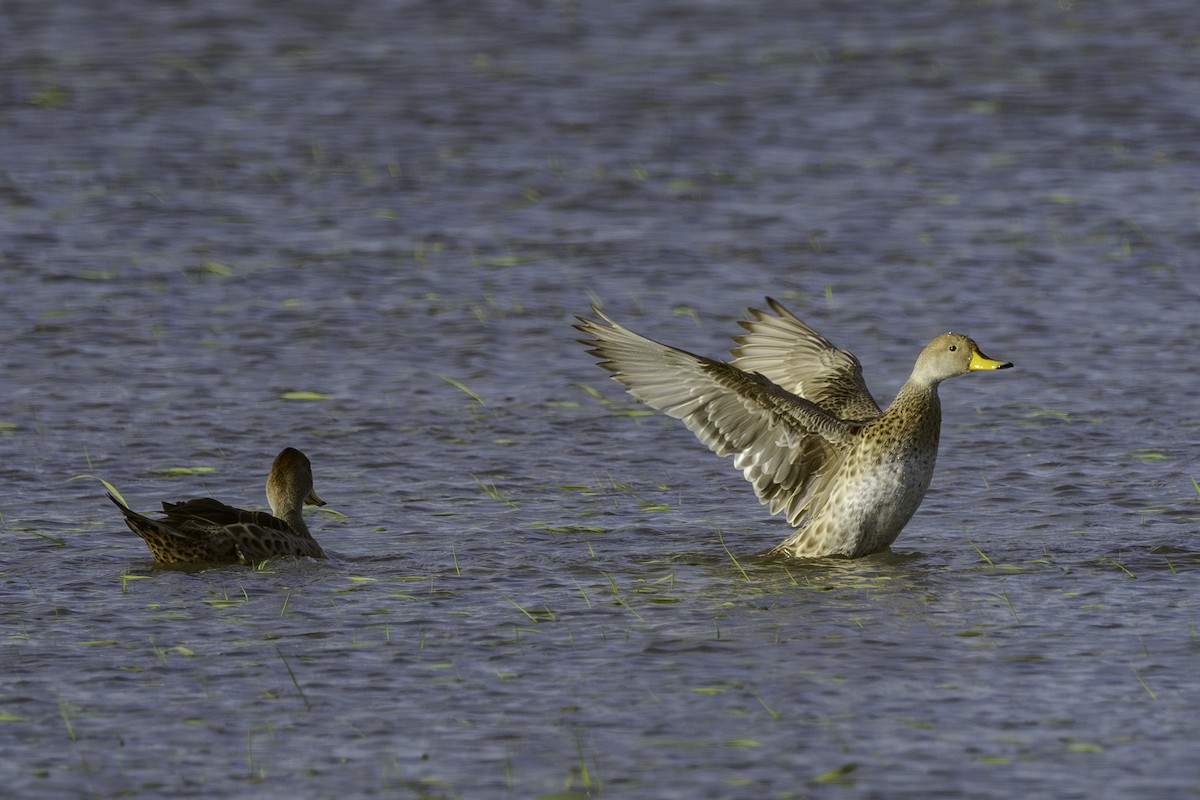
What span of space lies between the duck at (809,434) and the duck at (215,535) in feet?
4.78

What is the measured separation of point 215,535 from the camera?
8.31m

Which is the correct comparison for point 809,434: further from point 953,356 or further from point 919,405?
point 953,356

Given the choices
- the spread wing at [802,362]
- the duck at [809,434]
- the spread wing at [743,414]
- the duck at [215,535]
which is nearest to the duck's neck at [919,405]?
the duck at [809,434]

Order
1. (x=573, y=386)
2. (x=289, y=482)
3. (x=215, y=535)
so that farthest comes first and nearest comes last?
(x=573, y=386), (x=289, y=482), (x=215, y=535)

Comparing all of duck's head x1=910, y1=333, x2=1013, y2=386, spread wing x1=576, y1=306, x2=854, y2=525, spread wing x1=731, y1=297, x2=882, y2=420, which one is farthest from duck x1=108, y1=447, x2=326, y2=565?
duck's head x1=910, y1=333, x2=1013, y2=386

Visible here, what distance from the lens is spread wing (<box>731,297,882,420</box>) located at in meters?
9.77

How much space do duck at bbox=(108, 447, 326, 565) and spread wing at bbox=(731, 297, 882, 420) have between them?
2.35 metres

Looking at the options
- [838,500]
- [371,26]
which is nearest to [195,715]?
[838,500]

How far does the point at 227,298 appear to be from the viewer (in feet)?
43.0

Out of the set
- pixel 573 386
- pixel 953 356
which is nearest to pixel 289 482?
pixel 953 356

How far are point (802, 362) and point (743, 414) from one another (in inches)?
54.7

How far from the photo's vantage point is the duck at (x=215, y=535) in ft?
27.0

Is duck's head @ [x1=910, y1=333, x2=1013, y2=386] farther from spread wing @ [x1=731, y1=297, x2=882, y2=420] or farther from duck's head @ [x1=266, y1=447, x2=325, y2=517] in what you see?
duck's head @ [x1=266, y1=447, x2=325, y2=517]

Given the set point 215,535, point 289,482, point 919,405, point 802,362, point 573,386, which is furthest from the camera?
point 573,386
